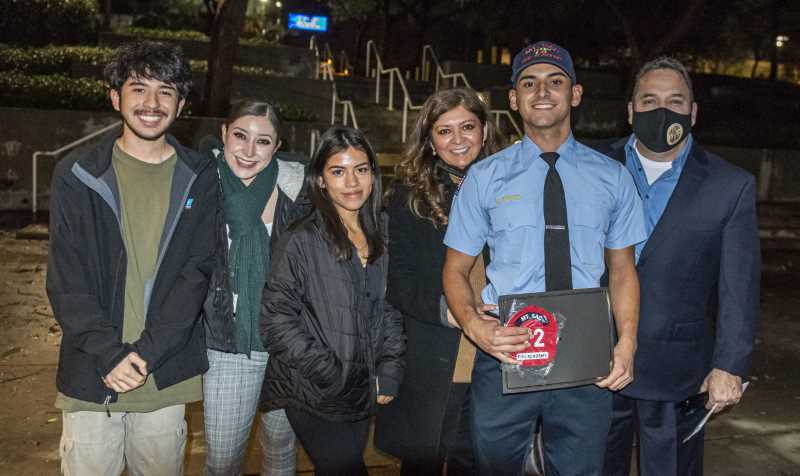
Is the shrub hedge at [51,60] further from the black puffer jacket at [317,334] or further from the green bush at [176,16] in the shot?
the black puffer jacket at [317,334]

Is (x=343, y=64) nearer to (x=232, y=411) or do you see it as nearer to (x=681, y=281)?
(x=232, y=411)

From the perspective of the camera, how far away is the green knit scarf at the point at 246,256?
10.9 feet

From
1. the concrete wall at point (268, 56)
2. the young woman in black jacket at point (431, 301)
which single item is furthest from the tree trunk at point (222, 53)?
the young woman in black jacket at point (431, 301)

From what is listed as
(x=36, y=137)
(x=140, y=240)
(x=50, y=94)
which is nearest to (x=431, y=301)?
(x=140, y=240)

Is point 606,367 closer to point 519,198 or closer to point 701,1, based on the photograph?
point 519,198

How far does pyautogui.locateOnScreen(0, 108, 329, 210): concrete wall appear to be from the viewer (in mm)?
12328

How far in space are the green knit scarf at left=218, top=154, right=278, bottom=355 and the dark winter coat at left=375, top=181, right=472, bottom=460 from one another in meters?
0.60

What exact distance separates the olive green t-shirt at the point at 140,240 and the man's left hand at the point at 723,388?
2.33 m

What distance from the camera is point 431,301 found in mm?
3344

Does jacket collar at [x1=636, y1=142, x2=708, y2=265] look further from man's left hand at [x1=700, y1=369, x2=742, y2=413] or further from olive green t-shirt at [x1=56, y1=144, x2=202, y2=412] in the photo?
olive green t-shirt at [x1=56, y1=144, x2=202, y2=412]

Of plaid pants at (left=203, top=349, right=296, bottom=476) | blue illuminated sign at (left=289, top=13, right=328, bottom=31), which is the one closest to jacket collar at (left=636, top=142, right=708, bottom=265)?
plaid pants at (left=203, top=349, right=296, bottom=476)

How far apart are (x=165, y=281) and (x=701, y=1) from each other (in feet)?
52.1

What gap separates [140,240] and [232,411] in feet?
2.92

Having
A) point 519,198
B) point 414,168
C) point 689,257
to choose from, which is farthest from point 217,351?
point 689,257
